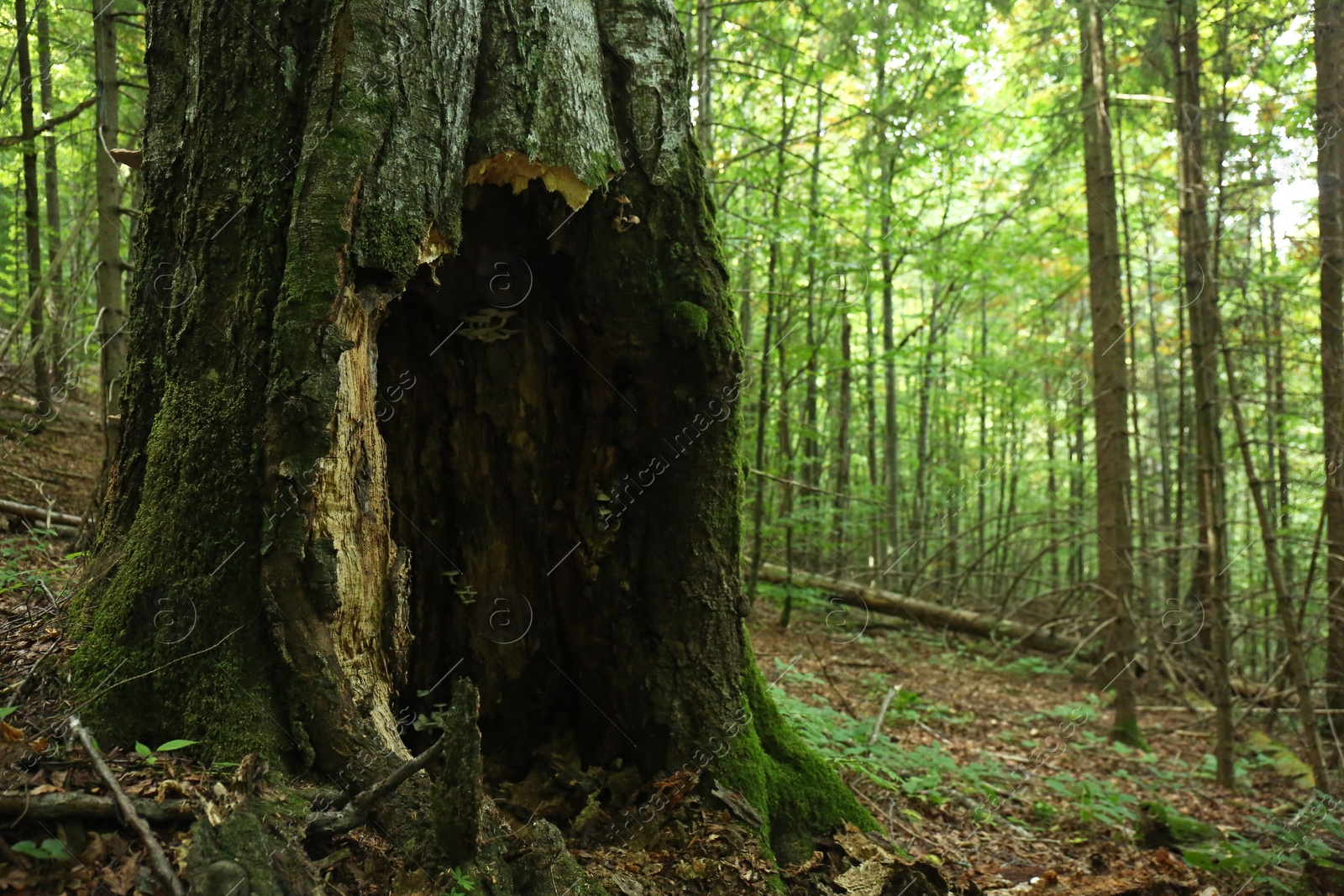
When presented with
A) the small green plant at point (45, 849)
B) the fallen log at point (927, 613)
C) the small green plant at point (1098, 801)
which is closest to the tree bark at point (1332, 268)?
the small green plant at point (1098, 801)

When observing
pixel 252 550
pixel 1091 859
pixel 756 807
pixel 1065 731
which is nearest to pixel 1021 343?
pixel 1065 731

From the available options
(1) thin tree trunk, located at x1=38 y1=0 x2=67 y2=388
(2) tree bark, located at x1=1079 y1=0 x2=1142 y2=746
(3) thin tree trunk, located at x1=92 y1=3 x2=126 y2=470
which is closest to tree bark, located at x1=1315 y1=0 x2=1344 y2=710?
(2) tree bark, located at x1=1079 y1=0 x2=1142 y2=746

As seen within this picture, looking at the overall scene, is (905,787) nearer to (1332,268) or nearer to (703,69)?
(1332,268)

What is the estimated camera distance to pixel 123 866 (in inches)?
75.5

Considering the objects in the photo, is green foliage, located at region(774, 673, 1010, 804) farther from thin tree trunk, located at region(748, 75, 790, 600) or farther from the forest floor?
thin tree trunk, located at region(748, 75, 790, 600)

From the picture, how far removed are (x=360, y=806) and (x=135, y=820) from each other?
0.55 metres

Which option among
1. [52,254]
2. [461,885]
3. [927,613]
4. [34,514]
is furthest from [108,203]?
[927,613]

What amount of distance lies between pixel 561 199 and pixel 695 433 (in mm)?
1139

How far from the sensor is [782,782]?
3459 millimetres

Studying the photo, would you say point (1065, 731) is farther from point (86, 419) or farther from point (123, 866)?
point (86, 419)

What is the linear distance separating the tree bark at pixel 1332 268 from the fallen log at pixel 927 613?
3548 mm

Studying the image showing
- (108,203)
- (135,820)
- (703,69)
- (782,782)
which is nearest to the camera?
(135,820)

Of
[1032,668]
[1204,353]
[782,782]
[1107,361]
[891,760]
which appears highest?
[1107,361]

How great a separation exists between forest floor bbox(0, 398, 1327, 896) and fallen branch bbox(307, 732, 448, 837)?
3.0 inches
